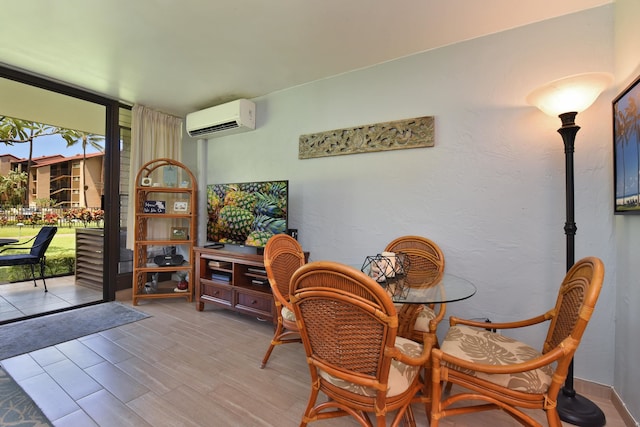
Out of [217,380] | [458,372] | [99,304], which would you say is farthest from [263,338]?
[99,304]

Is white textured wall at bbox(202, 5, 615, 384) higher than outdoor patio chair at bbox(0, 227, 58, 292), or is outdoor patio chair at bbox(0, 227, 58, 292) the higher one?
white textured wall at bbox(202, 5, 615, 384)

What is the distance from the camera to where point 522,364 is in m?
1.12

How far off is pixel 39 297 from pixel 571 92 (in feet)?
18.3

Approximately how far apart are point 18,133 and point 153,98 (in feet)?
6.48

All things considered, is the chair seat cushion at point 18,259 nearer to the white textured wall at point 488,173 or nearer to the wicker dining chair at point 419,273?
the white textured wall at point 488,173

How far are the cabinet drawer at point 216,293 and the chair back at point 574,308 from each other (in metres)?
2.63

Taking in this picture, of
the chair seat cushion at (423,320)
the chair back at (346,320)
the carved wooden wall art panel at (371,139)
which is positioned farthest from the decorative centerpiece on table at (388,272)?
the carved wooden wall art panel at (371,139)

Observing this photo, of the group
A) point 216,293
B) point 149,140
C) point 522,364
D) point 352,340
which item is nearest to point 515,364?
point 522,364

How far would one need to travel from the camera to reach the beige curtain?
11.7ft

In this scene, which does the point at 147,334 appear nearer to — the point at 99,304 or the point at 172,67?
the point at 99,304

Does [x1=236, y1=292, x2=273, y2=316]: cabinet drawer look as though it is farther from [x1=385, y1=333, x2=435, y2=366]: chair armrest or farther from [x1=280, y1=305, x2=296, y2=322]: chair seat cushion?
[x1=385, y1=333, x2=435, y2=366]: chair armrest

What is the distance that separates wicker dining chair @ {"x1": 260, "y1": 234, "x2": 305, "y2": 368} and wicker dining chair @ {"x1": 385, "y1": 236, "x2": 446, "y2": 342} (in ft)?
2.44

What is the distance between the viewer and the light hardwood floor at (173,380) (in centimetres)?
156

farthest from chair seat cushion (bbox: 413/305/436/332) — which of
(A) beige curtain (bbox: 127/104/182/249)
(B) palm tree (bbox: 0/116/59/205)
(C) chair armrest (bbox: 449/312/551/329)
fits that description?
(B) palm tree (bbox: 0/116/59/205)
